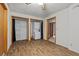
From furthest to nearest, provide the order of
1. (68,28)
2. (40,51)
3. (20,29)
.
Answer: (20,29) → (68,28) → (40,51)

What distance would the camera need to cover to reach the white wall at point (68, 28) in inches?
130

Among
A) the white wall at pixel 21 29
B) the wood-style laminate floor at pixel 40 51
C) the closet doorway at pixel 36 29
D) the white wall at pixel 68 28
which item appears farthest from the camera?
the closet doorway at pixel 36 29

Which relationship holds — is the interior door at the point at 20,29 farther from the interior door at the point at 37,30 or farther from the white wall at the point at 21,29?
the interior door at the point at 37,30

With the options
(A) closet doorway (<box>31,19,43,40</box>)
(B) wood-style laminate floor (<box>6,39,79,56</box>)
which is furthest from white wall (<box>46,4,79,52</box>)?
(A) closet doorway (<box>31,19,43,40</box>)

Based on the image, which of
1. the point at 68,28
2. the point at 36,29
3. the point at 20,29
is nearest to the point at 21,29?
the point at 20,29

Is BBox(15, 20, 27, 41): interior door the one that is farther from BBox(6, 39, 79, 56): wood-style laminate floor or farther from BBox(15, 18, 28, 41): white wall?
BBox(6, 39, 79, 56): wood-style laminate floor

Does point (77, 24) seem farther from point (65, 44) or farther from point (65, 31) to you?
point (65, 44)

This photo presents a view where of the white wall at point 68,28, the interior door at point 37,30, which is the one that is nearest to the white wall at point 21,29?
the interior door at point 37,30

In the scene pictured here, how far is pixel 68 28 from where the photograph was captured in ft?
12.8

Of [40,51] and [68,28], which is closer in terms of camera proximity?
[40,51]

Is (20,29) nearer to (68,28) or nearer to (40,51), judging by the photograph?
(40,51)

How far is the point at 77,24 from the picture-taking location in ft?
10.5

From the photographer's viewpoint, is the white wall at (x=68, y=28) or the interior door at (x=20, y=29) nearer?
the white wall at (x=68, y=28)

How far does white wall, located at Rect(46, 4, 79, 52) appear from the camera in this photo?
3295mm
